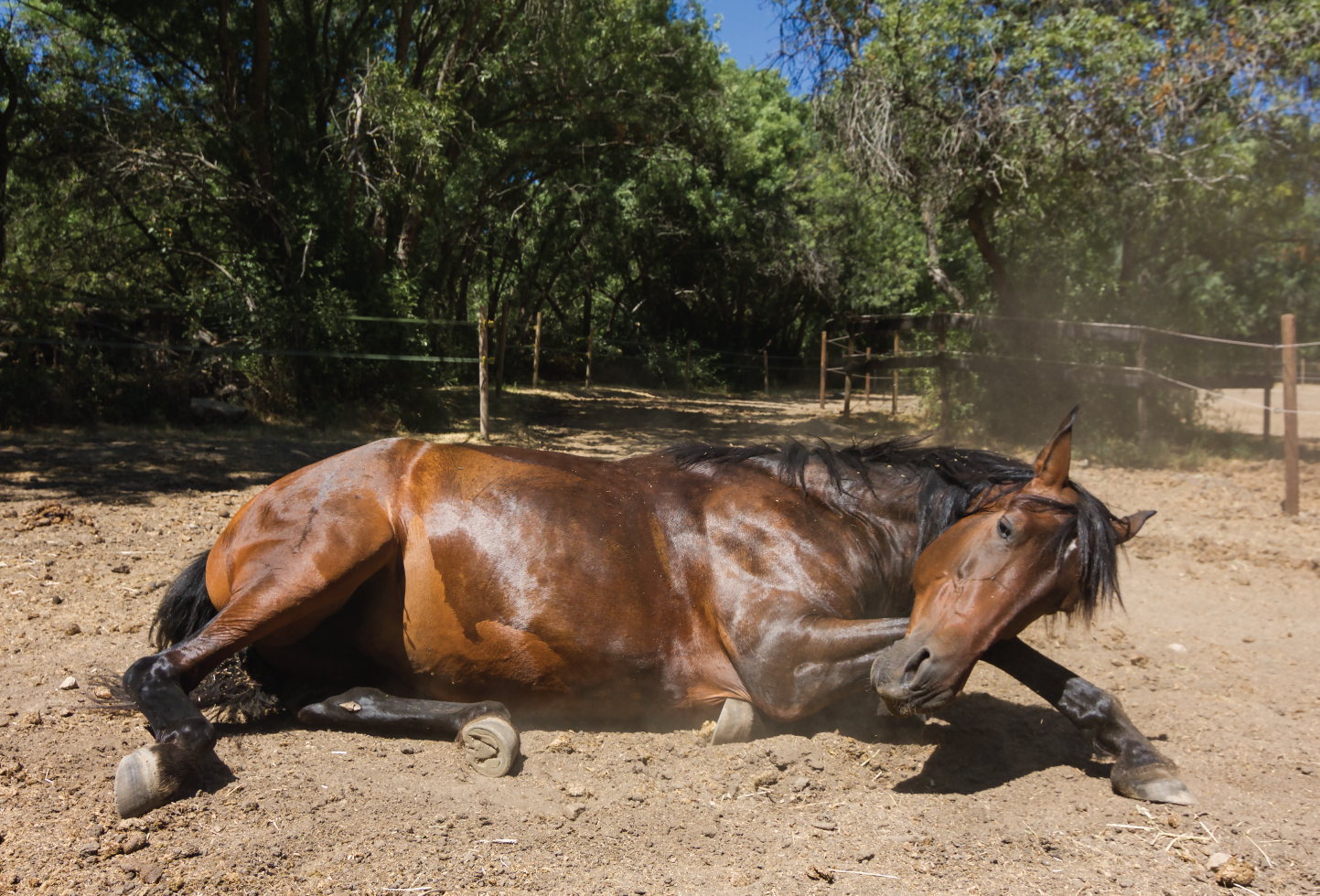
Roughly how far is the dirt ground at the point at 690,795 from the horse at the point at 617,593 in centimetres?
18

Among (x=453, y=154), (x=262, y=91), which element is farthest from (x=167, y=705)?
(x=453, y=154)

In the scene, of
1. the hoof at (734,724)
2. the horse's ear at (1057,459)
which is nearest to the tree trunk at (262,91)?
the hoof at (734,724)

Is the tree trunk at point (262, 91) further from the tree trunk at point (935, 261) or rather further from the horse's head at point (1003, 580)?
the horse's head at point (1003, 580)

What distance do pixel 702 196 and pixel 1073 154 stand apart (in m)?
12.1

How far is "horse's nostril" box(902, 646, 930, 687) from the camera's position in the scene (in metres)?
2.46

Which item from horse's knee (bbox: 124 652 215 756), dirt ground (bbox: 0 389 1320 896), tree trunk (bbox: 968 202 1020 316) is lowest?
dirt ground (bbox: 0 389 1320 896)

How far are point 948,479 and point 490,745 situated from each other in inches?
79.9

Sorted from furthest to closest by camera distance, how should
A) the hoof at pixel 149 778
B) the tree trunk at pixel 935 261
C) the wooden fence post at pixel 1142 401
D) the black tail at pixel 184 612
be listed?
the tree trunk at pixel 935 261
the wooden fence post at pixel 1142 401
the black tail at pixel 184 612
the hoof at pixel 149 778

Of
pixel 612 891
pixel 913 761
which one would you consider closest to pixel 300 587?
pixel 612 891

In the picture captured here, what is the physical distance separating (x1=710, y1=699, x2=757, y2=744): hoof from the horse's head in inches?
26.5

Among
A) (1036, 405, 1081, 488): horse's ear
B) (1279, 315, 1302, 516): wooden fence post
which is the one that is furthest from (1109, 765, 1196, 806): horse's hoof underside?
(1279, 315, 1302, 516): wooden fence post

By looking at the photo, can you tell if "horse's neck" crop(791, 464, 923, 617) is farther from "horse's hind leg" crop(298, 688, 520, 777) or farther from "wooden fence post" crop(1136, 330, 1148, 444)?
"wooden fence post" crop(1136, 330, 1148, 444)

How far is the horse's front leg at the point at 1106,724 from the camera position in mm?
2703

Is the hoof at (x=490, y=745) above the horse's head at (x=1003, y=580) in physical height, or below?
below
